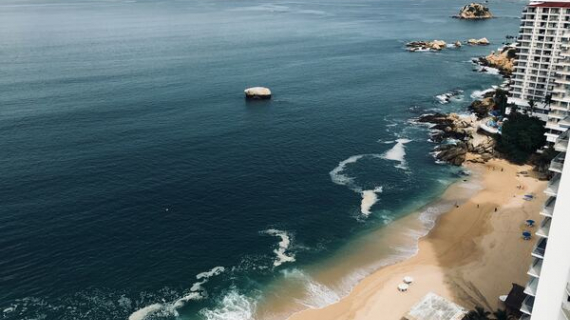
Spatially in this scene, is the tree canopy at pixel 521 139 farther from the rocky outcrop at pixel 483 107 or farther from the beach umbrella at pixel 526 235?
the beach umbrella at pixel 526 235

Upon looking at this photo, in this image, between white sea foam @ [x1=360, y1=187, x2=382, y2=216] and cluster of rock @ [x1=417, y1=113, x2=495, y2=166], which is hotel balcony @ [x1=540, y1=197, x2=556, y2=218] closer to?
white sea foam @ [x1=360, y1=187, x2=382, y2=216]

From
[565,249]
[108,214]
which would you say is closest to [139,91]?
[108,214]

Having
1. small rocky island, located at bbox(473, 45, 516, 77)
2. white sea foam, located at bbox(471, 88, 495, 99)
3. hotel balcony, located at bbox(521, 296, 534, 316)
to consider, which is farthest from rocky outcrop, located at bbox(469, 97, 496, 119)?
hotel balcony, located at bbox(521, 296, 534, 316)

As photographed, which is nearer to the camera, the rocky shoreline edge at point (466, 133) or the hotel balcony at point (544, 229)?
the hotel balcony at point (544, 229)

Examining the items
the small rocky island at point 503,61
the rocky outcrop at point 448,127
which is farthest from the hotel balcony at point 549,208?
the small rocky island at point 503,61

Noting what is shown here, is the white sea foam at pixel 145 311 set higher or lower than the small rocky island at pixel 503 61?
lower

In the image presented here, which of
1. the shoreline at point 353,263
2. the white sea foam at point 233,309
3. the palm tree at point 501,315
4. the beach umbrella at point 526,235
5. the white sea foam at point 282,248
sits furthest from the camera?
the beach umbrella at point 526,235

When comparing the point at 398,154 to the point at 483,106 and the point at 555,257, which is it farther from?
the point at 555,257

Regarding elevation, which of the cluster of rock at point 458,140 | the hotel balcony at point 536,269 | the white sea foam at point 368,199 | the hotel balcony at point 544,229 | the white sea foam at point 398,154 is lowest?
the white sea foam at point 368,199

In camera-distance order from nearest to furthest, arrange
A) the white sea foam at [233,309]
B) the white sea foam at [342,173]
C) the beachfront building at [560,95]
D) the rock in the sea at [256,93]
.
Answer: the white sea foam at [233,309] → the beachfront building at [560,95] → the white sea foam at [342,173] → the rock in the sea at [256,93]
